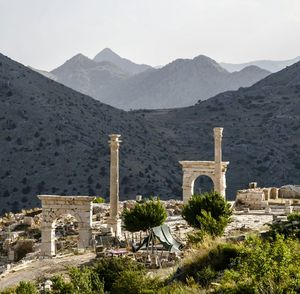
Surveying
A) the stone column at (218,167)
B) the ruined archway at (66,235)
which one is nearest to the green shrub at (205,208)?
the ruined archway at (66,235)

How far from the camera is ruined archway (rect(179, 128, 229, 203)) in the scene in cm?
3758

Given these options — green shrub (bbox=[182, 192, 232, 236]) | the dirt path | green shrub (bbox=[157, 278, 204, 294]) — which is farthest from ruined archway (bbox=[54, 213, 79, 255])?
green shrub (bbox=[157, 278, 204, 294])

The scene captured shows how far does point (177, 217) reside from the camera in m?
39.8

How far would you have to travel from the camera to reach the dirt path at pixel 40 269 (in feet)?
82.5

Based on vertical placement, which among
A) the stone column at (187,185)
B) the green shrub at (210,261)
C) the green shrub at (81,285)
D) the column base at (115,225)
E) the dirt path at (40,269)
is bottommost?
the dirt path at (40,269)

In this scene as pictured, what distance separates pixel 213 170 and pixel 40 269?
1606cm

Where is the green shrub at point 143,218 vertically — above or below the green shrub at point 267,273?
above

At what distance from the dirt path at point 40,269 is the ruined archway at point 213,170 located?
1251cm

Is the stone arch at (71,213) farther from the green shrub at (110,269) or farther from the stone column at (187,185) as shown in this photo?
the stone column at (187,185)

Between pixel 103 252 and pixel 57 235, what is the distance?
10595mm

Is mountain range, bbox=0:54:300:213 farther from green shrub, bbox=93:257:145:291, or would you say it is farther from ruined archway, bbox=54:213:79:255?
green shrub, bbox=93:257:145:291

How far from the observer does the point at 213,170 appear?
39.5 m

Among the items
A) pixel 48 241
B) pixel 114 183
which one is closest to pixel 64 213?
pixel 48 241

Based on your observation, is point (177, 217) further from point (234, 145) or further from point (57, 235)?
point (234, 145)
